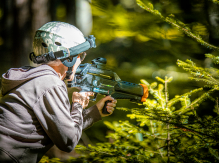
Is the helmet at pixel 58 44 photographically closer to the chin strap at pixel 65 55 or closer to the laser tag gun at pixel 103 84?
the chin strap at pixel 65 55

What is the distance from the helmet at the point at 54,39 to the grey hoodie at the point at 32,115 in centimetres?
16

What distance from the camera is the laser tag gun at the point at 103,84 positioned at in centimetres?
133

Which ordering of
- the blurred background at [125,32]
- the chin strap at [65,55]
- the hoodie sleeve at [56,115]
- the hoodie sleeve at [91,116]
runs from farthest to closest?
1. the blurred background at [125,32]
2. the hoodie sleeve at [91,116]
3. the chin strap at [65,55]
4. the hoodie sleeve at [56,115]

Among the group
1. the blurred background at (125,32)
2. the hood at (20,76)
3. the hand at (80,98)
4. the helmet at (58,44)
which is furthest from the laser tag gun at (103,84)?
the blurred background at (125,32)

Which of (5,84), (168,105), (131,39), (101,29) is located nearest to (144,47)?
(131,39)

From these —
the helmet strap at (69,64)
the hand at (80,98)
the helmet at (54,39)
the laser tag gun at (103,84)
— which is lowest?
the hand at (80,98)

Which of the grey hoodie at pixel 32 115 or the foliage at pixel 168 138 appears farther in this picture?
the foliage at pixel 168 138

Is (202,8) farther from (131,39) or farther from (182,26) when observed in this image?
(182,26)

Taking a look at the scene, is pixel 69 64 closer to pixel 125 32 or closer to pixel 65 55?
pixel 65 55

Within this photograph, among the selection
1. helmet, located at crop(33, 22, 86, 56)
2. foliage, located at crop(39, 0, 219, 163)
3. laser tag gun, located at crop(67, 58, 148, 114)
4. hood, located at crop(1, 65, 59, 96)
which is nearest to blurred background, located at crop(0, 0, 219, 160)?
foliage, located at crop(39, 0, 219, 163)

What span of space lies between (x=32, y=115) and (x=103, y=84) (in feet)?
1.73

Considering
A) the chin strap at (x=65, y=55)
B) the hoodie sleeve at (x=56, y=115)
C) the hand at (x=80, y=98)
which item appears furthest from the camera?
the hand at (x=80, y=98)

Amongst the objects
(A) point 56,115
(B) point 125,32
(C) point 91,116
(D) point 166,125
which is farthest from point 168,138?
(B) point 125,32

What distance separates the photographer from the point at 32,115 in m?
1.04
